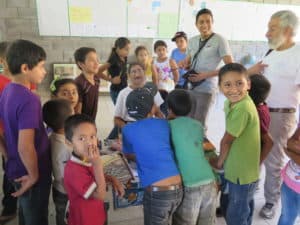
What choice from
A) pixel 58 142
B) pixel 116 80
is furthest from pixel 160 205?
pixel 116 80

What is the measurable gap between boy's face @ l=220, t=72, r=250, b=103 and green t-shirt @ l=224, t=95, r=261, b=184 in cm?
3

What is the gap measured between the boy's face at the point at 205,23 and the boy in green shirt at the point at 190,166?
1217 millimetres

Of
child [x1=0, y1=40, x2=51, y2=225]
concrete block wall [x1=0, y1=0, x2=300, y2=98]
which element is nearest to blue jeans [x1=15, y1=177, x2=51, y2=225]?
child [x1=0, y1=40, x2=51, y2=225]

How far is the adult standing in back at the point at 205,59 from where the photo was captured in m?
2.29

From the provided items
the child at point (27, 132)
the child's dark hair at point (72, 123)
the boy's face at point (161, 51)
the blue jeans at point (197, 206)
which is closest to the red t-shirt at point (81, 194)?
the child's dark hair at point (72, 123)

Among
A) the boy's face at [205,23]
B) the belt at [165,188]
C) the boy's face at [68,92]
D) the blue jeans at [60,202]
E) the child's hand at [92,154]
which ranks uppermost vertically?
the boy's face at [205,23]

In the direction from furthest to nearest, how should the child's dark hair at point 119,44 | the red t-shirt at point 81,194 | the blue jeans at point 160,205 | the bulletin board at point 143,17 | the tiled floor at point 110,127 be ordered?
the bulletin board at point 143,17
the child's dark hair at point 119,44
the tiled floor at point 110,127
the blue jeans at point 160,205
the red t-shirt at point 81,194

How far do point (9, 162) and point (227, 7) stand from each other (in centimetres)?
517

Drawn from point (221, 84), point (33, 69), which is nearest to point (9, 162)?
point (33, 69)

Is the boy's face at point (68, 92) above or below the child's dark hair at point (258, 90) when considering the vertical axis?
below

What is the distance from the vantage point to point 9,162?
138 centimetres

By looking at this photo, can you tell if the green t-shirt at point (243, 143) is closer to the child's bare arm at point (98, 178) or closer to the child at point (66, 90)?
the child's bare arm at point (98, 178)

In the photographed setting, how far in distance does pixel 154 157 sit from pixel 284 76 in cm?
120

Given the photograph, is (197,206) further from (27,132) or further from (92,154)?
(27,132)
